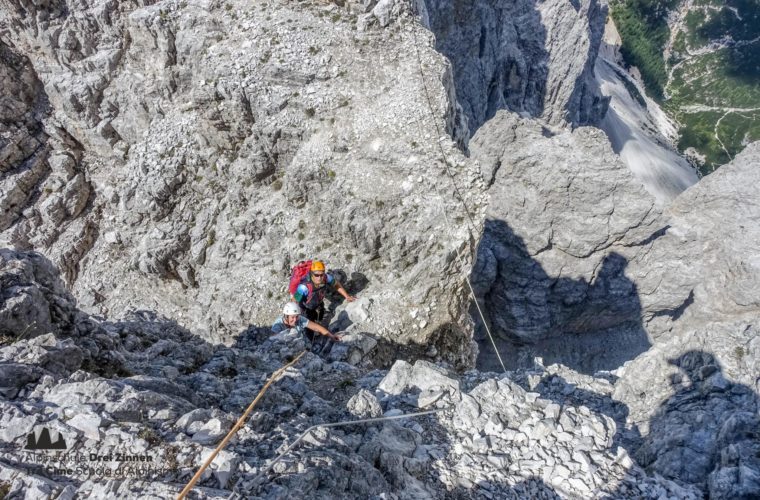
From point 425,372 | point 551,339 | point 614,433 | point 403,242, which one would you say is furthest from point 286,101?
point 551,339

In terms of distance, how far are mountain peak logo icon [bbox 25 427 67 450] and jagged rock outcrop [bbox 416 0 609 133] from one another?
135ft

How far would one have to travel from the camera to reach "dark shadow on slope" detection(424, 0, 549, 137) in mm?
39219

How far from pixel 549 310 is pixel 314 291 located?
2673cm

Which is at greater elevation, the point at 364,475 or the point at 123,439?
the point at 123,439

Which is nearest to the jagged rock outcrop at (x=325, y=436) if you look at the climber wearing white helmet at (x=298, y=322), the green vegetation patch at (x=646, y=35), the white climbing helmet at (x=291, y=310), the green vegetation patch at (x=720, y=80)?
the climber wearing white helmet at (x=298, y=322)

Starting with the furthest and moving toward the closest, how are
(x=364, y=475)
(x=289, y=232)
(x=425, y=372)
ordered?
1. (x=289, y=232)
2. (x=425, y=372)
3. (x=364, y=475)

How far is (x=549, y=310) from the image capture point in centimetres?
3606

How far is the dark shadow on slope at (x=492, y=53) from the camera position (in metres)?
39.2

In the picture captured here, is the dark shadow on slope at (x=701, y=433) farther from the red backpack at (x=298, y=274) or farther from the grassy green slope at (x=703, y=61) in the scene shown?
the grassy green slope at (x=703, y=61)

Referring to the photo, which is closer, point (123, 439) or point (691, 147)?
point (123, 439)

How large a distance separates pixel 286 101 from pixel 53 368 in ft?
48.7

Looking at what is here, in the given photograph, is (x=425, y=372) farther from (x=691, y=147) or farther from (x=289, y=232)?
(x=691, y=147)

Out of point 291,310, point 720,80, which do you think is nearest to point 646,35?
point 720,80

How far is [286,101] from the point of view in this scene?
64.1 ft
